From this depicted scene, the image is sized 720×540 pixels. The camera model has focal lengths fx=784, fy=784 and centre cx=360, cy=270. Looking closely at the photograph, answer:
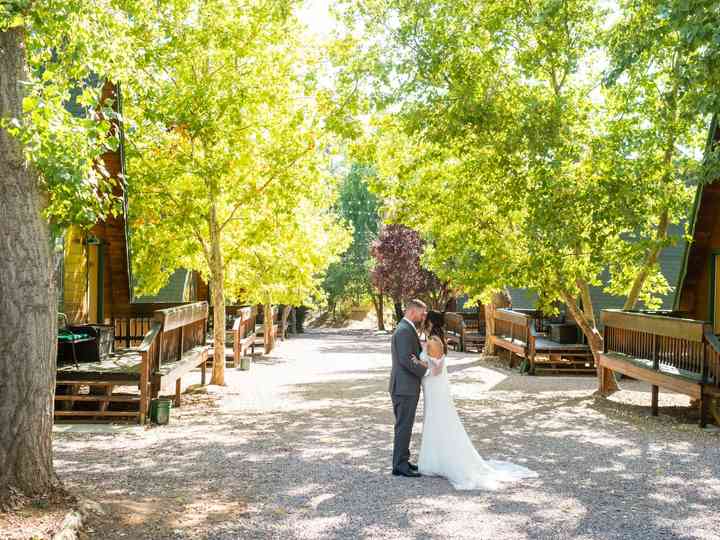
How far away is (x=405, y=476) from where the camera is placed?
8453mm

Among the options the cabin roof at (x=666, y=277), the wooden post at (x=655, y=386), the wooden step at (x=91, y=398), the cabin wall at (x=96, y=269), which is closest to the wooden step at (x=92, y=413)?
the wooden step at (x=91, y=398)

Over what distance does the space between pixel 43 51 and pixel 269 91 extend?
344 inches

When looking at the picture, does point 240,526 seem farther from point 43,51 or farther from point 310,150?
point 310,150

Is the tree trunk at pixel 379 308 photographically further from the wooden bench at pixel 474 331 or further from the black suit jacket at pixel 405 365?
the black suit jacket at pixel 405 365

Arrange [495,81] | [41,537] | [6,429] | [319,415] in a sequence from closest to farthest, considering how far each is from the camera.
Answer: [41,537]
[6,429]
[319,415]
[495,81]

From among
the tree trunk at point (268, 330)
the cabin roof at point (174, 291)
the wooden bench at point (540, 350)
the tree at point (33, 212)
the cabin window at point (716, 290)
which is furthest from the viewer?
the tree trunk at point (268, 330)

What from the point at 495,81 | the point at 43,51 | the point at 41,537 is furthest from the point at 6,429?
the point at 495,81

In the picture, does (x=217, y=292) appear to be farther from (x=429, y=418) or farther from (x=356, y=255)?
(x=356, y=255)

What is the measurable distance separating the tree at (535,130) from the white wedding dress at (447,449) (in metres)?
5.90

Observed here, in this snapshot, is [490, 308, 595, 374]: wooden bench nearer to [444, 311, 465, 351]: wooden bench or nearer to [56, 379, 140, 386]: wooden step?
[444, 311, 465, 351]: wooden bench

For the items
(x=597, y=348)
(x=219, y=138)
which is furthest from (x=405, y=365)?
(x=597, y=348)

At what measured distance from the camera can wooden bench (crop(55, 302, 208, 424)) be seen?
11.6m

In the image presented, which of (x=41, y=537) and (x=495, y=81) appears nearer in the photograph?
(x=41, y=537)

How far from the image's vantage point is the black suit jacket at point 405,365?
8406mm
